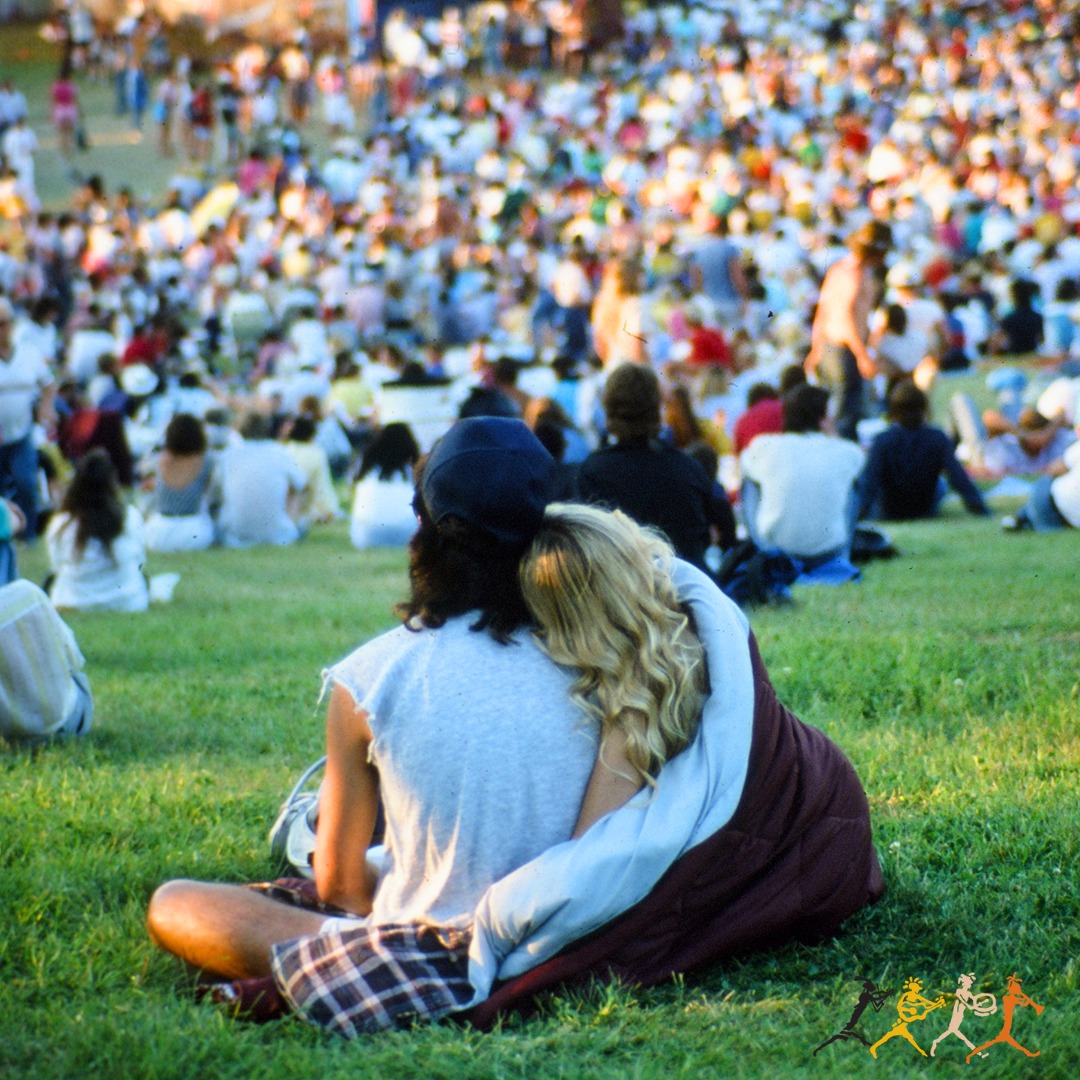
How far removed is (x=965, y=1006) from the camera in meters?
3.28

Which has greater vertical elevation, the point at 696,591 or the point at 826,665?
the point at 696,591

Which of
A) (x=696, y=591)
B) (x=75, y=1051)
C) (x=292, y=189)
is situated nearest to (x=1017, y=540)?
(x=696, y=591)

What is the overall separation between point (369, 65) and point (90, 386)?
1702cm

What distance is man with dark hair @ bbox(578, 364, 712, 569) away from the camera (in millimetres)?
7090

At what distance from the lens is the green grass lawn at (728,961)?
311 centimetres

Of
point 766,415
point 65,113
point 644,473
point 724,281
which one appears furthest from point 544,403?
point 65,113

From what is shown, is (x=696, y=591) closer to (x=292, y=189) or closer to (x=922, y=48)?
(x=292, y=189)

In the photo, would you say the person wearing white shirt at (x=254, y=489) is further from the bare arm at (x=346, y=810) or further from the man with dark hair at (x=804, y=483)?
the bare arm at (x=346, y=810)

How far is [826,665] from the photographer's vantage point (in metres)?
6.22

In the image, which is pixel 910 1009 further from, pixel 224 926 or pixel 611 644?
pixel 224 926

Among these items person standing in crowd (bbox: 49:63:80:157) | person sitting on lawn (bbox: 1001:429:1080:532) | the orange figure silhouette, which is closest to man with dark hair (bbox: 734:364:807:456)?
person sitting on lawn (bbox: 1001:429:1080:532)

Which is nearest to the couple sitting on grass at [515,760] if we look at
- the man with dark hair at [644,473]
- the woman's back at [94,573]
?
the man with dark hair at [644,473]

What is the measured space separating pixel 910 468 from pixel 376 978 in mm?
8355

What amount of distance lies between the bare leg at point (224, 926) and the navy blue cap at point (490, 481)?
93 centimetres
